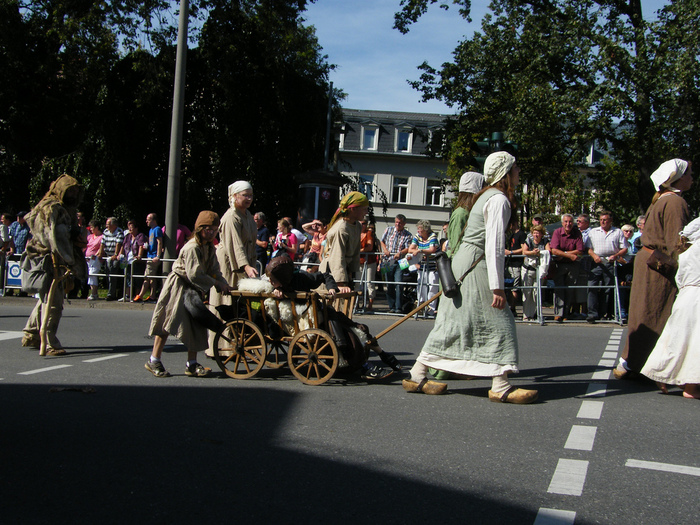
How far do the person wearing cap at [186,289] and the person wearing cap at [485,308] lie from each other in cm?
221

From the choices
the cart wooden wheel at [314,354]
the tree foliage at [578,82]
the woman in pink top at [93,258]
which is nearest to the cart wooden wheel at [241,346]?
the cart wooden wheel at [314,354]

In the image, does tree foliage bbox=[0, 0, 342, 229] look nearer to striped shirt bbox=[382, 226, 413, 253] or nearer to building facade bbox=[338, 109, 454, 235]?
striped shirt bbox=[382, 226, 413, 253]

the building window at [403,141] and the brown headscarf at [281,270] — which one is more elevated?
the building window at [403,141]

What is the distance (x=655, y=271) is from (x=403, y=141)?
5609 cm

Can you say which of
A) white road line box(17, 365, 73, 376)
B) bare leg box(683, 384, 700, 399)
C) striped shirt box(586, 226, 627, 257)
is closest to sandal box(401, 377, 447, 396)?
bare leg box(683, 384, 700, 399)

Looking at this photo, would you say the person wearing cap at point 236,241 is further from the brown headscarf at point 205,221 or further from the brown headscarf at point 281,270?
the brown headscarf at point 281,270

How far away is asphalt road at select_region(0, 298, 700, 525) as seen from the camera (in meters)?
3.60

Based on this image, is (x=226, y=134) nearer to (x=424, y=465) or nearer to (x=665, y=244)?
(x=665, y=244)

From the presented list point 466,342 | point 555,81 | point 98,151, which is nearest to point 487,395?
point 466,342

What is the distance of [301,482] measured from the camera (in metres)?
3.96

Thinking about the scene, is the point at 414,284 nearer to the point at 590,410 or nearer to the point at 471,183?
the point at 471,183

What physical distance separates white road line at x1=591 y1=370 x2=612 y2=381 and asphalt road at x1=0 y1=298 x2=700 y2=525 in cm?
7

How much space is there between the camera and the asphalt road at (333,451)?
360 cm

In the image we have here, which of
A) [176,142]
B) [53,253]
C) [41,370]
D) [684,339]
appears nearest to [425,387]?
[684,339]
